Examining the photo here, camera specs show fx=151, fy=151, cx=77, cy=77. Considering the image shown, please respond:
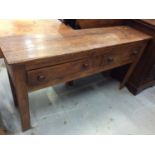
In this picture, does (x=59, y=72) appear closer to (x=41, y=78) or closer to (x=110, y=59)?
(x=41, y=78)

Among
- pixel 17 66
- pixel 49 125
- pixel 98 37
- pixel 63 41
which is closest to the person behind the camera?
pixel 17 66

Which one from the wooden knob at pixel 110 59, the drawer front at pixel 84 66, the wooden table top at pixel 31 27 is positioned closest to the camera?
the drawer front at pixel 84 66

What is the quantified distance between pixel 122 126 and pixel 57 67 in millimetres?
944

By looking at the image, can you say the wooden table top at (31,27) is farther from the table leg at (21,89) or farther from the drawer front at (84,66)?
the table leg at (21,89)

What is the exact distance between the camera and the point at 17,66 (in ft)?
2.92

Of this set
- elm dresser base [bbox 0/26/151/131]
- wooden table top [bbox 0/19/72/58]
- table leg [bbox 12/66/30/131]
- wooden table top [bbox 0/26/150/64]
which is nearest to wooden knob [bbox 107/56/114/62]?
elm dresser base [bbox 0/26/151/131]

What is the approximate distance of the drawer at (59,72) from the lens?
1005 mm

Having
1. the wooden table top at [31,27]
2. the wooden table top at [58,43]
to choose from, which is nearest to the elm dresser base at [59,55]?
the wooden table top at [58,43]

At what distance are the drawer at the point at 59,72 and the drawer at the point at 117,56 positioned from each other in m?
0.12

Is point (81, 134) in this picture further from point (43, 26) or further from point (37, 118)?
point (43, 26)

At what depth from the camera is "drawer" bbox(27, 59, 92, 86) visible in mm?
1005

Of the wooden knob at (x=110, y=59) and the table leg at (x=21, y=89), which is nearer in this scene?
the table leg at (x=21, y=89)

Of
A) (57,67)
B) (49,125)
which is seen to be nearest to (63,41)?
(57,67)
